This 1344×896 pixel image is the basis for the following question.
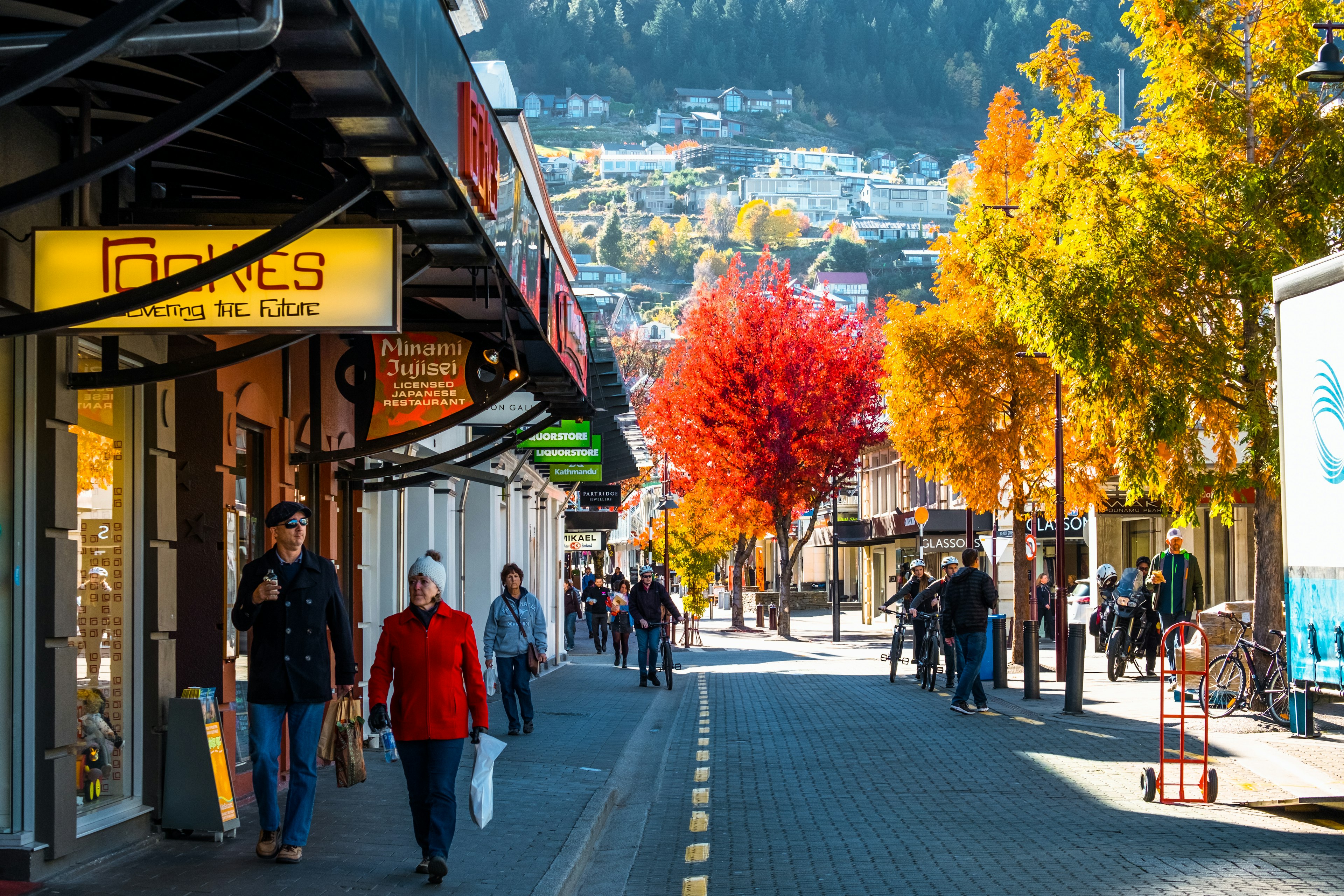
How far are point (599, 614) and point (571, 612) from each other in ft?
42.8

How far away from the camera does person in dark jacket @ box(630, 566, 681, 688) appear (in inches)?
972

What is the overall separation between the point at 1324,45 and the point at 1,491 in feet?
37.3

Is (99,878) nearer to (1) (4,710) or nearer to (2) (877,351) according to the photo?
(1) (4,710)

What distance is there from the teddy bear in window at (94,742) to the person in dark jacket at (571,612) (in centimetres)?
2948

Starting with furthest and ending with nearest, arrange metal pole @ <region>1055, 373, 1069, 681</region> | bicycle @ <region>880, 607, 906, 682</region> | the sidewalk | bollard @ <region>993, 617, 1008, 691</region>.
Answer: bicycle @ <region>880, 607, 906, 682</region>
metal pole @ <region>1055, 373, 1069, 681</region>
bollard @ <region>993, 617, 1008, 691</region>
the sidewalk

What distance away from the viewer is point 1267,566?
57.3ft

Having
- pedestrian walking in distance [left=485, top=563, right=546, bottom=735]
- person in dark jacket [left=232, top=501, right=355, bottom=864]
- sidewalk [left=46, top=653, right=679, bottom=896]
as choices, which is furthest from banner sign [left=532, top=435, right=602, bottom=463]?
person in dark jacket [left=232, top=501, right=355, bottom=864]

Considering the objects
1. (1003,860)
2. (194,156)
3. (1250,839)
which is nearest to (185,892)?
(194,156)

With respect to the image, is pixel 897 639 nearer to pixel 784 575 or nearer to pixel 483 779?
pixel 483 779

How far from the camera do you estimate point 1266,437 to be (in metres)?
16.9

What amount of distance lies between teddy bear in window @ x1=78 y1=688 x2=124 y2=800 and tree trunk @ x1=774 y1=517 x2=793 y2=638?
3568cm

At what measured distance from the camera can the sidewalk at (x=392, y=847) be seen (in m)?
8.01

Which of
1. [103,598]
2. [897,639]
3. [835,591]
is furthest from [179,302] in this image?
[835,591]

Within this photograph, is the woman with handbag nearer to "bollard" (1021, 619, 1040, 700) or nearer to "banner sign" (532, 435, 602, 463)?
"banner sign" (532, 435, 602, 463)
